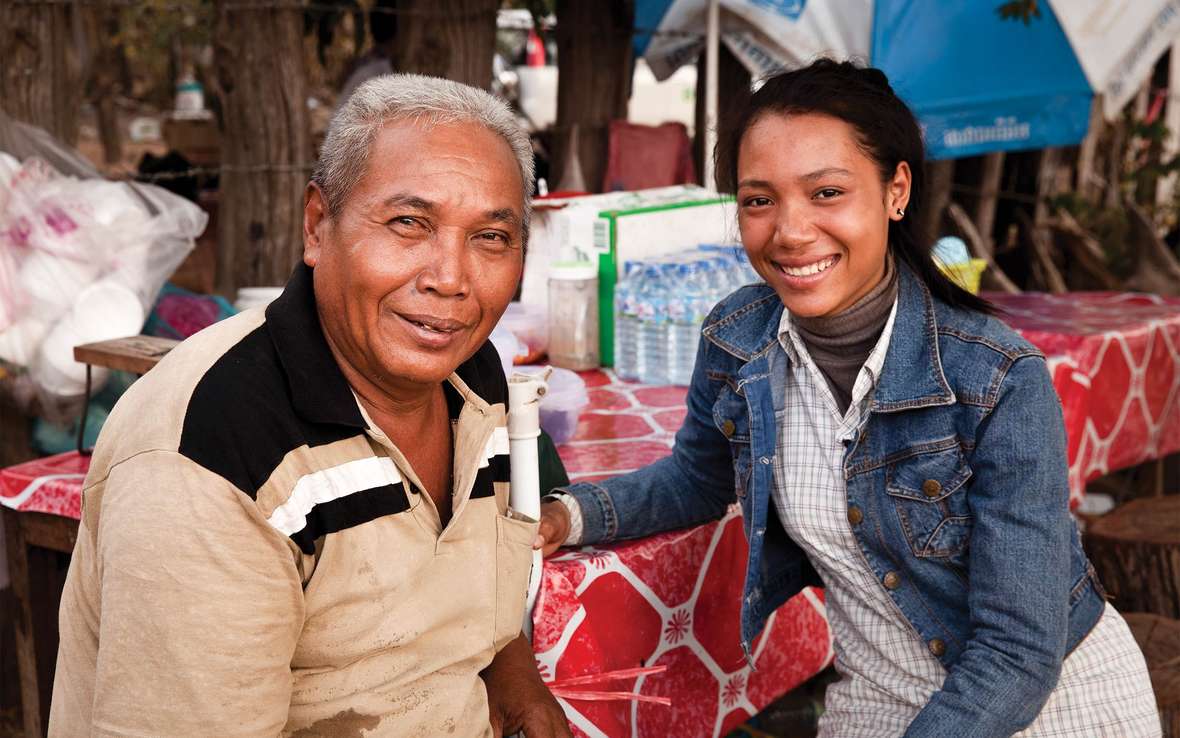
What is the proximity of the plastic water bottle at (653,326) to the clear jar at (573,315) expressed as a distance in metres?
0.17

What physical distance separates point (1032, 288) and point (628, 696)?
5.37 metres

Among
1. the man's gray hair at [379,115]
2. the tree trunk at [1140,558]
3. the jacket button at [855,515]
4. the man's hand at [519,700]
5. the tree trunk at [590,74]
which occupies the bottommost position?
the tree trunk at [1140,558]

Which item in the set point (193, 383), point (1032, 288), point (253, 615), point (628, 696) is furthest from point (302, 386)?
point (1032, 288)

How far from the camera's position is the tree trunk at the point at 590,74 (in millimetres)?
5438

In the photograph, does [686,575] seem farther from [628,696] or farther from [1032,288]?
[1032,288]

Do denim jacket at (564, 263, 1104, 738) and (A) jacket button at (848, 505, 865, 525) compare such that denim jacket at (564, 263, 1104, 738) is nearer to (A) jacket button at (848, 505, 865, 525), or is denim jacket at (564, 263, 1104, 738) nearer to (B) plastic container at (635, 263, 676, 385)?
(A) jacket button at (848, 505, 865, 525)

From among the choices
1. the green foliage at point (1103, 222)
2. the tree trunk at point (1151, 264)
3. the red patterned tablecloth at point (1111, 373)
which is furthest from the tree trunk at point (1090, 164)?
the red patterned tablecloth at point (1111, 373)

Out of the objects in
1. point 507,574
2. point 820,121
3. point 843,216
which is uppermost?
point 820,121

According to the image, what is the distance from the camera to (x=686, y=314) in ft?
9.94

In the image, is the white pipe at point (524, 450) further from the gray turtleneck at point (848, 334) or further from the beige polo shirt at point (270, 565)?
the gray turtleneck at point (848, 334)

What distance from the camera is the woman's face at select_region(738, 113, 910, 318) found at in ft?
6.42

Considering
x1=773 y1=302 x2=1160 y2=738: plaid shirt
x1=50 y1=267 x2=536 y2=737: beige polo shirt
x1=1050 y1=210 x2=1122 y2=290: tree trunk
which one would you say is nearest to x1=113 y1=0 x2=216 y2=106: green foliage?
x1=1050 y1=210 x2=1122 y2=290: tree trunk

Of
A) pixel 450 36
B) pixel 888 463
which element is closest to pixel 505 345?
pixel 888 463

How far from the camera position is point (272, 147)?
427 centimetres
